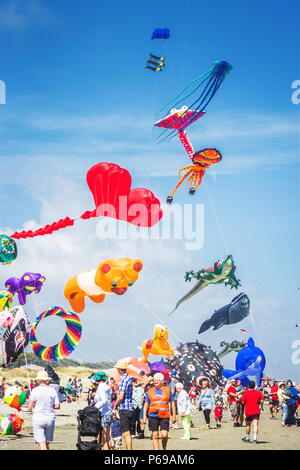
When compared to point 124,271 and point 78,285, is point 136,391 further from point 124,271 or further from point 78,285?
point 78,285

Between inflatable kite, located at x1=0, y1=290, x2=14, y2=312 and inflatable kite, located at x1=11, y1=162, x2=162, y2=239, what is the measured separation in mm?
7035

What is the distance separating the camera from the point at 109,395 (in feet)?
42.8

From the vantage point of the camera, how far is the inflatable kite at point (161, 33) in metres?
22.5

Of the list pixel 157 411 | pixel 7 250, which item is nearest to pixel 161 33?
pixel 7 250

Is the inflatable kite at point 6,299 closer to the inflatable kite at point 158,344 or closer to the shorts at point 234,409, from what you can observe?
the inflatable kite at point 158,344

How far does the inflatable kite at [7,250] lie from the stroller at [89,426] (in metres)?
17.0

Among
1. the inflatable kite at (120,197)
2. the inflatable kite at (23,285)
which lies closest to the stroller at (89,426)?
the inflatable kite at (120,197)

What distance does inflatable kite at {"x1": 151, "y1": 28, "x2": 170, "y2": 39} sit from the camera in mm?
22547

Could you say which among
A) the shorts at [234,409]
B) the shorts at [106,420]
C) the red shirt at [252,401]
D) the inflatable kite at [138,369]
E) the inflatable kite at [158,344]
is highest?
the inflatable kite at [158,344]

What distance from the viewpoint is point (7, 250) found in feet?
93.5

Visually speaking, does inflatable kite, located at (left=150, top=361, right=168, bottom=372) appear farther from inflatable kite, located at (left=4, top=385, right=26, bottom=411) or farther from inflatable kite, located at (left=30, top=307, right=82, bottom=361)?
inflatable kite, located at (left=4, top=385, right=26, bottom=411)

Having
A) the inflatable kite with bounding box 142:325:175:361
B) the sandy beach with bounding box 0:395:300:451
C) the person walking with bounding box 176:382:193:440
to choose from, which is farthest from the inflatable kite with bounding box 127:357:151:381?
the person walking with bounding box 176:382:193:440


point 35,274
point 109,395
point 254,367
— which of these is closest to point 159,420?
point 109,395

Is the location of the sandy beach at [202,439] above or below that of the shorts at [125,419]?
below
